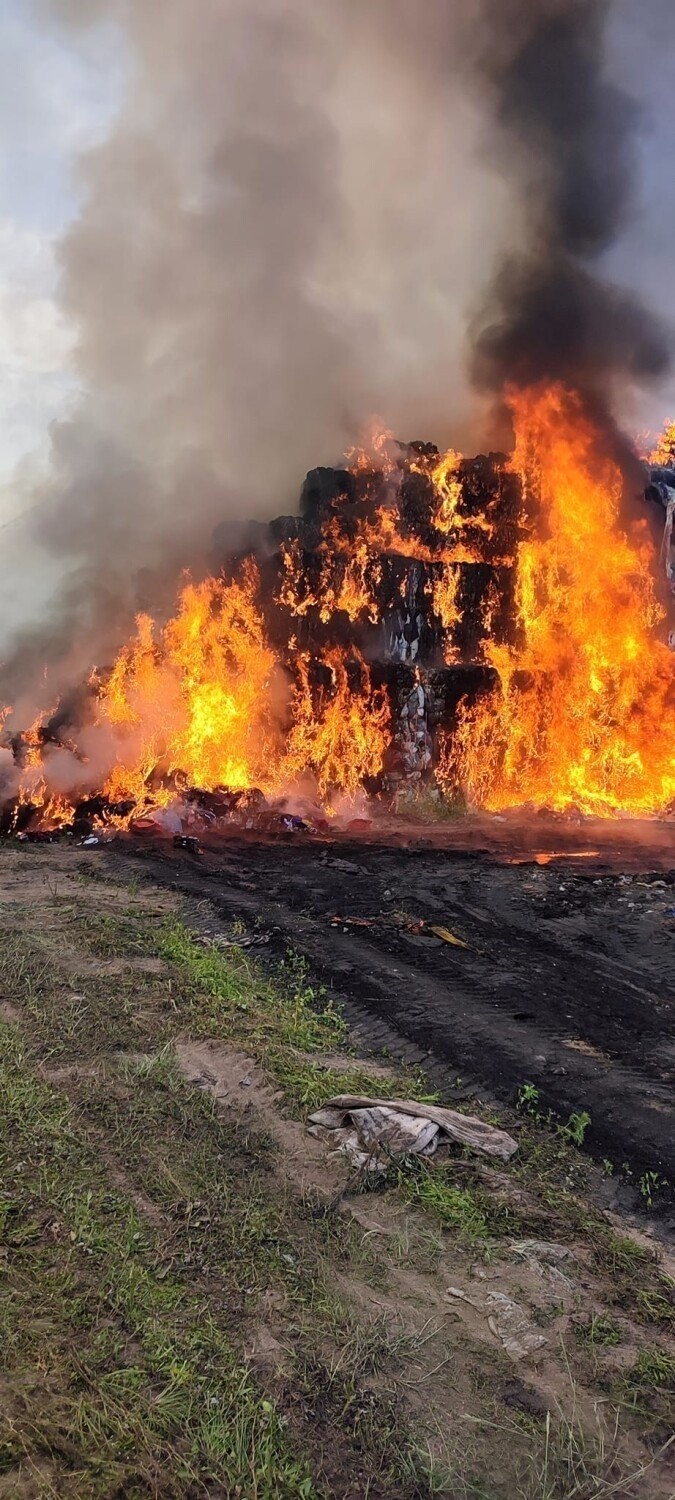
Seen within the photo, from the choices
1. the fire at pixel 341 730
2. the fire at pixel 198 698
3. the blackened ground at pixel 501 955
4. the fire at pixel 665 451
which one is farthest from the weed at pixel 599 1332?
the fire at pixel 665 451

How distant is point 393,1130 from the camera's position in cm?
491

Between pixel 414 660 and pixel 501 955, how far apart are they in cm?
1516

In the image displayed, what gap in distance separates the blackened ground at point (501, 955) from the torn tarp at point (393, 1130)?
0.80 meters

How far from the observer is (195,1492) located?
8.48 feet

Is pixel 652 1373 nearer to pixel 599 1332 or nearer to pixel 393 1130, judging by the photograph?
pixel 599 1332

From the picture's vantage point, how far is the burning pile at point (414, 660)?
20.4 meters

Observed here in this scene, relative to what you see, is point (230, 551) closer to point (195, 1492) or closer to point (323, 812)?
point (323, 812)

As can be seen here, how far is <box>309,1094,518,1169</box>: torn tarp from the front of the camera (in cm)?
475

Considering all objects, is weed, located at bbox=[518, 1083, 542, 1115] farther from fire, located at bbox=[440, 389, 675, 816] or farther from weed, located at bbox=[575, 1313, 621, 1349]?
fire, located at bbox=[440, 389, 675, 816]

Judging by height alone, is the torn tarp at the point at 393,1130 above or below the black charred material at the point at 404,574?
below

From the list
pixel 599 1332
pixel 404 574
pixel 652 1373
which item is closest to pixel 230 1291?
pixel 599 1332

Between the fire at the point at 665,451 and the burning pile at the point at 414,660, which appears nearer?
the burning pile at the point at 414,660

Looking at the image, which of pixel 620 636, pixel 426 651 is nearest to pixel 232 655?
pixel 426 651

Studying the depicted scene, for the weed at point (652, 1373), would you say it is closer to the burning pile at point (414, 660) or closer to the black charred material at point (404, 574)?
the burning pile at point (414, 660)
